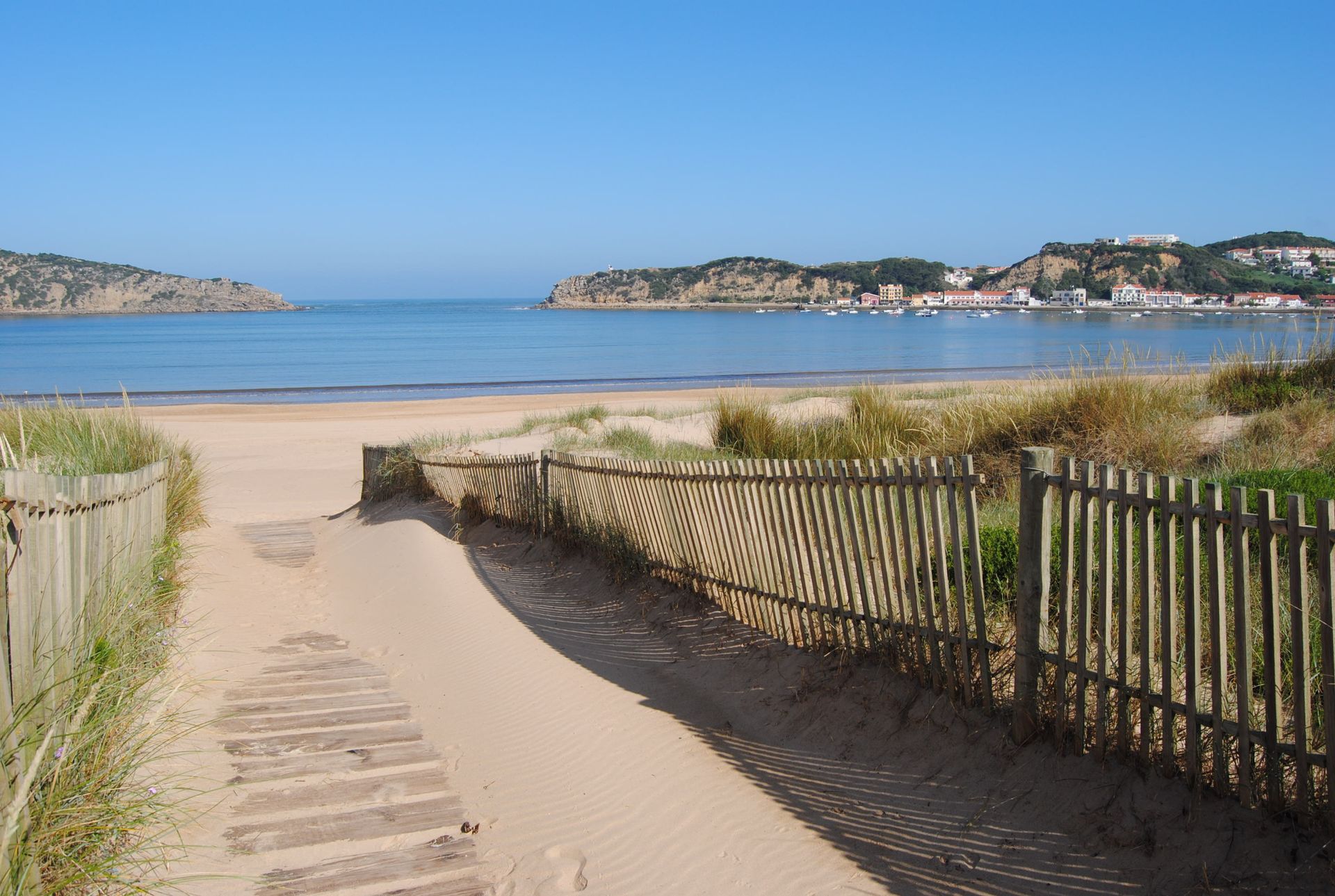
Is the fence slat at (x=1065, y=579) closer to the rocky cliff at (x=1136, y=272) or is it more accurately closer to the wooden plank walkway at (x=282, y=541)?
the wooden plank walkway at (x=282, y=541)

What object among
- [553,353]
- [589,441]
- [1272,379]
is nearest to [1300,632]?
[1272,379]

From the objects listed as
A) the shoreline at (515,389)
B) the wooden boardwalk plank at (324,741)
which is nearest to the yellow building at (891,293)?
the shoreline at (515,389)

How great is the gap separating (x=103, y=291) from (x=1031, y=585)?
191560 mm

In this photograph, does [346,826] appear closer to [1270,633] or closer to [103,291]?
[1270,633]

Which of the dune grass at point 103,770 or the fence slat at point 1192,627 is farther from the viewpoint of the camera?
the fence slat at point 1192,627

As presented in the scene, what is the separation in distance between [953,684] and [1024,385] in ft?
28.1

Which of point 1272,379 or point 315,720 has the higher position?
point 1272,379

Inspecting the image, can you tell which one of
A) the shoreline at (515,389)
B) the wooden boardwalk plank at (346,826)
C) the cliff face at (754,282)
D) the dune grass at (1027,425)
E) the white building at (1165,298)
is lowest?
the wooden boardwalk plank at (346,826)

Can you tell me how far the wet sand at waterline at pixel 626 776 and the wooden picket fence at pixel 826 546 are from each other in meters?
0.21

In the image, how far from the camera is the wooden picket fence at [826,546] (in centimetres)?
501

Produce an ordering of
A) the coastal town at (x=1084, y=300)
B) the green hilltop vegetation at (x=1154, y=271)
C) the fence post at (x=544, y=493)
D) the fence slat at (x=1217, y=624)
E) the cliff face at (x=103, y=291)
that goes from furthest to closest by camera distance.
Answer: the cliff face at (x=103, y=291) → the green hilltop vegetation at (x=1154, y=271) → the coastal town at (x=1084, y=300) → the fence post at (x=544, y=493) → the fence slat at (x=1217, y=624)

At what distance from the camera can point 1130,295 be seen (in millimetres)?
126562

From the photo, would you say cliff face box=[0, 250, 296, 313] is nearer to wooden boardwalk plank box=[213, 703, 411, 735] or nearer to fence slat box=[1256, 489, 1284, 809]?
wooden boardwalk plank box=[213, 703, 411, 735]

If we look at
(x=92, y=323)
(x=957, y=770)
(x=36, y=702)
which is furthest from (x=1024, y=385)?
(x=92, y=323)
